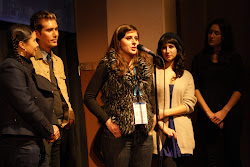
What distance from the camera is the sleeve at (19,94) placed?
1768mm

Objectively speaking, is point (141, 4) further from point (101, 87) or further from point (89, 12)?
point (101, 87)

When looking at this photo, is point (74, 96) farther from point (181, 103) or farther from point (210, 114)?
point (210, 114)

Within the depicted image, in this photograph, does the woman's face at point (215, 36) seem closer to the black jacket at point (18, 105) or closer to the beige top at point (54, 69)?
the beige top at point (54, 69)

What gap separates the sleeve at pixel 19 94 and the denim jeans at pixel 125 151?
20.8 inches

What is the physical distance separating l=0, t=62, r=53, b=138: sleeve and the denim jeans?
0.53 meters

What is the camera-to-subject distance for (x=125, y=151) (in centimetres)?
207

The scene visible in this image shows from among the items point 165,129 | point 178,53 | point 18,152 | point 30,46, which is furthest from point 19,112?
point 178,53

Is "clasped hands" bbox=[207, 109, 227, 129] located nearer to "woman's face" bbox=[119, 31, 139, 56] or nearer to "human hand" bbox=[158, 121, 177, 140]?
"human hand" bbox=[158, 121, 177, 140]

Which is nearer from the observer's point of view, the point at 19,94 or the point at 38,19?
the point at 19,94

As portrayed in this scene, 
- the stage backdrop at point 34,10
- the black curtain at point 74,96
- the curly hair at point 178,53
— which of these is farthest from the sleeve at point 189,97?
the stage backdrop at point 34,10

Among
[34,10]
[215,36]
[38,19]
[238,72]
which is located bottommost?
[238,72]

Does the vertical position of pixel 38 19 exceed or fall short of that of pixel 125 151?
it exceeds it

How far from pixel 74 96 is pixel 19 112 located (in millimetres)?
1789

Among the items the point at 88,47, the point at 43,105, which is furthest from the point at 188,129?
the point at 88,47
